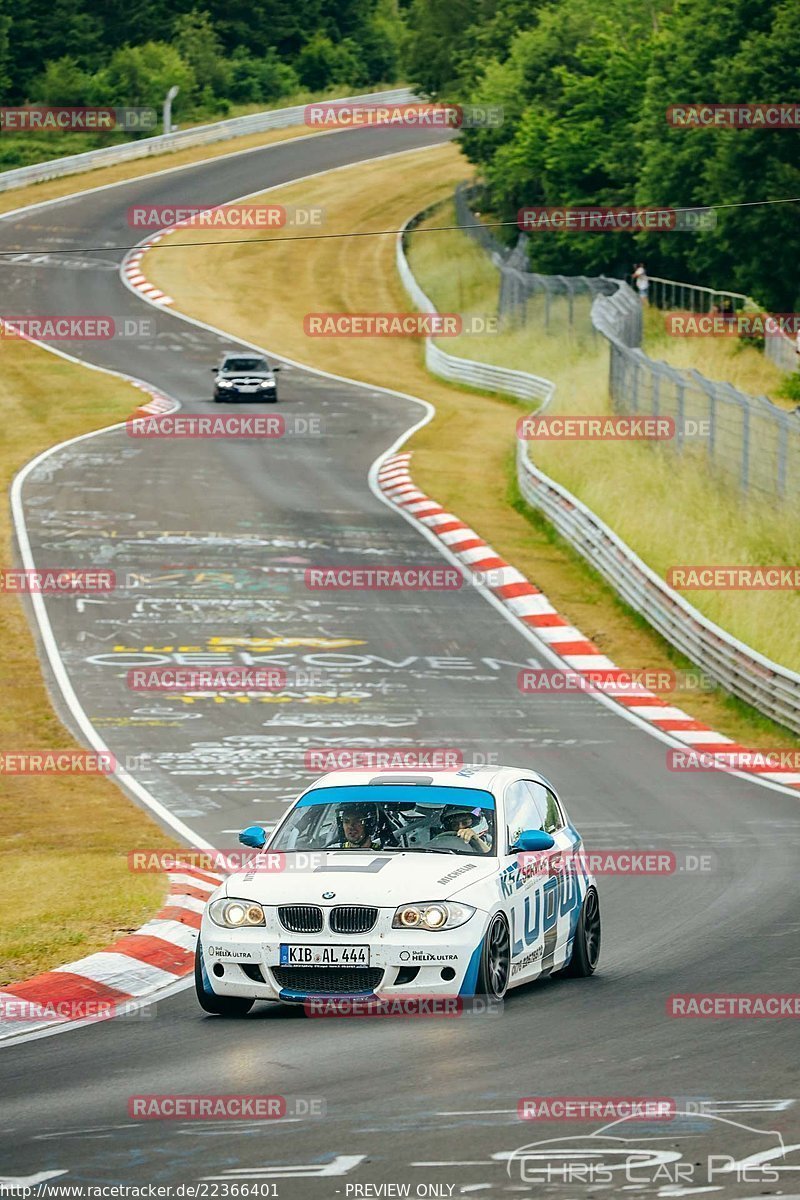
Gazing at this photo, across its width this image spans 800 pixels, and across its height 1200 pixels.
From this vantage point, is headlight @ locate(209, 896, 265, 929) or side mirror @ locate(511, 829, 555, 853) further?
side mirror @ locate(511, 829, 555, 853)

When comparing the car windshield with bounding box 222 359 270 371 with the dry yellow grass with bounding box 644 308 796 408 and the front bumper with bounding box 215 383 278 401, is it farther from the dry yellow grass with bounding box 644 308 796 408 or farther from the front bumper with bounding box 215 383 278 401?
the dry yellow grass with bounding box 644 308 796 408

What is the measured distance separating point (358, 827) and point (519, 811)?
1119 mm

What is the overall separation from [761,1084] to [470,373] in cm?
4653

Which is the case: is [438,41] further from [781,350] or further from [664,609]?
[664,609]

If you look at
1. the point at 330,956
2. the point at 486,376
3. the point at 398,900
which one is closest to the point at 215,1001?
the point at 330,956

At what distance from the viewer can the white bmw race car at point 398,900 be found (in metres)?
10.9

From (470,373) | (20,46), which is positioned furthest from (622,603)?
(20,46)

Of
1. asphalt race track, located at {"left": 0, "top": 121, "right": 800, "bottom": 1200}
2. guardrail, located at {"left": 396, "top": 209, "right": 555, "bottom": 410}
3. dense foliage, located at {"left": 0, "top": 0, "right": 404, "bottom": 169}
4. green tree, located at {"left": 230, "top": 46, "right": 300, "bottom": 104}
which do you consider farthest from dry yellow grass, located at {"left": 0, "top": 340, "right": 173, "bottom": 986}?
green tree, located at {"left": 230, "top": 46, "right": 300, "bottom": 104}

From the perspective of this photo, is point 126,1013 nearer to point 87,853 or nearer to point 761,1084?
point 761,1084

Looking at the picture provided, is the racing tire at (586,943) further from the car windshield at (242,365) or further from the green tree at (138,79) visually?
the green tree at (138,79)

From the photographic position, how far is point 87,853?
1809 cm

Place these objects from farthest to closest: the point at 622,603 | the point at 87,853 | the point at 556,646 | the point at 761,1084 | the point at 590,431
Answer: the point at 590,431, the point at 622,603, the point at 556,646, the point at 87,853, the point at 761,1084

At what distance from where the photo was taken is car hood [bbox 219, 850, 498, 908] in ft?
36.1

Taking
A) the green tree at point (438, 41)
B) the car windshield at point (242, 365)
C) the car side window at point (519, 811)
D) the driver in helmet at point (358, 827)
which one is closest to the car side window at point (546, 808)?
the car side window at point (519, 811)
